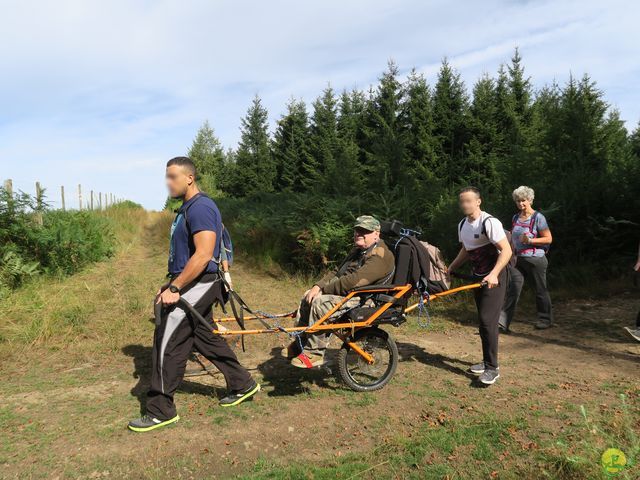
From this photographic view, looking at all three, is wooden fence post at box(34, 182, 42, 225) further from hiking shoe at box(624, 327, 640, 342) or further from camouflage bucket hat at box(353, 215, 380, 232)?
hiking shoe at box(624, 327, 640, 342)

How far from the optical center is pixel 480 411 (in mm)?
3990

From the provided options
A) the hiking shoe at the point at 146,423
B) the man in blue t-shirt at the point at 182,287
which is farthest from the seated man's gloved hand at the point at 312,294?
the hiking shoe at the point at 146,423

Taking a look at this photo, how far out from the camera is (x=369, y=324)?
170 inches

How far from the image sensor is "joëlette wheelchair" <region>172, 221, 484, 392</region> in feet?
14.1

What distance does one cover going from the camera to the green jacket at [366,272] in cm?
440

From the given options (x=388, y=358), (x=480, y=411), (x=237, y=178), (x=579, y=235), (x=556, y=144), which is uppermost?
(x=237, y=178)

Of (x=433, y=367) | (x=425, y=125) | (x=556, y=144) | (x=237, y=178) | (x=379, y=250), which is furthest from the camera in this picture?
(x=237, y=178)

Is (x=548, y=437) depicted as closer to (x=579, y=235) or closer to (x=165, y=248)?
(x=579, y=235)

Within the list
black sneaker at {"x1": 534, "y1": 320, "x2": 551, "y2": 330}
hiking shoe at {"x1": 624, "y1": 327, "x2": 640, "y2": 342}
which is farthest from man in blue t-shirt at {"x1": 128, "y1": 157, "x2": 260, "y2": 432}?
hiking shoe at {"x1": 624, "y1": 327, "x2": 640, "y2": 342}

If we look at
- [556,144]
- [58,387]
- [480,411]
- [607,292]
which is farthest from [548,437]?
[556,144]

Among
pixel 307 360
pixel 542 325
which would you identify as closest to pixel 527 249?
pixel 542 325

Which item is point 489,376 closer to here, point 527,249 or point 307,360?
point 307,360

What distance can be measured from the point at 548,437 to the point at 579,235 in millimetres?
7330

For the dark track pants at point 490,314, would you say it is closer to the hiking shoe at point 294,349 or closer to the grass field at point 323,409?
the grass field at point 323,409
